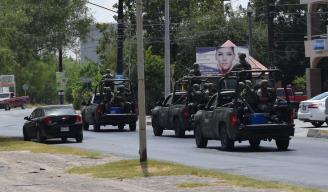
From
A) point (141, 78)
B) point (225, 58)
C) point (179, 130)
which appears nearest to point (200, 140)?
point (179, 130)

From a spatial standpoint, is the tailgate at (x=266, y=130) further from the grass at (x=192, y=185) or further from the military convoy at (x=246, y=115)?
the grass at (x=192, y=185)

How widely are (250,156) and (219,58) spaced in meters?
27.5

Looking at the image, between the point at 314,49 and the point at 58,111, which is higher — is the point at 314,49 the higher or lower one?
the higher one

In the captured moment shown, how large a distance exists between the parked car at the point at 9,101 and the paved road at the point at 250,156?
203 ft

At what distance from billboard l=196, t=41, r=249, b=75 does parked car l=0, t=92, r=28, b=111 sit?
4634 centimetres

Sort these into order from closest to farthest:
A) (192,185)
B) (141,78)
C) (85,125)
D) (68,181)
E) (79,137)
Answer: (192,185) → (68,181) → (141,78) → (79,137) → (85,125)

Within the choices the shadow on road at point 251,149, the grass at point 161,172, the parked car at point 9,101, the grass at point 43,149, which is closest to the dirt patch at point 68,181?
the grass at point 161,172

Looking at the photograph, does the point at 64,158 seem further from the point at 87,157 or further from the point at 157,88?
the point at 157,88

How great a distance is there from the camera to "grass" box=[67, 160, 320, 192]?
14.0m

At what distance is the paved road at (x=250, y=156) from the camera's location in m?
16.5

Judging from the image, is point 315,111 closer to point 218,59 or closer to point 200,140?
point 200,140

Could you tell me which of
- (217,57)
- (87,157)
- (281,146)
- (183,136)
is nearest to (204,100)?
(183,136)

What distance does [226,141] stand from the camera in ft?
76.4

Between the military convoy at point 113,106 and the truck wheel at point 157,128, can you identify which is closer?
the truck wheel at point 157,128
